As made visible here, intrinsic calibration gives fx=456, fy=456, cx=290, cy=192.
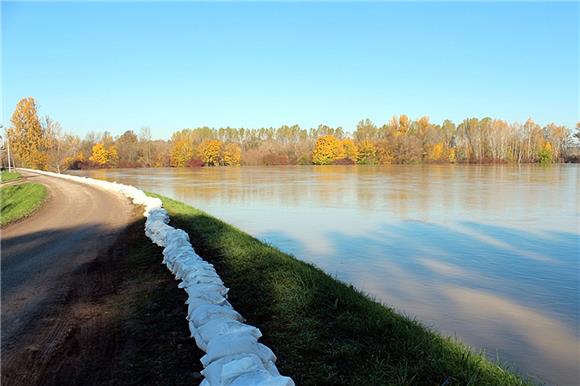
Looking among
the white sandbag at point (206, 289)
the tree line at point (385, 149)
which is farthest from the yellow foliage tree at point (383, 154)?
the white sandbag at point (206, 289)

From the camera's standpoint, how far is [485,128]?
82875mm

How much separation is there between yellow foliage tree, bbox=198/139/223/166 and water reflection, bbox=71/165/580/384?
68377mm

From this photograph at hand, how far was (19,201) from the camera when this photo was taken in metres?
20.5

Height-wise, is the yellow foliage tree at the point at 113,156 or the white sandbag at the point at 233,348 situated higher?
the yellow foliage tree at the point at 113,156

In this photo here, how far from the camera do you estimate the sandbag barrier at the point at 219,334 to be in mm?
3012

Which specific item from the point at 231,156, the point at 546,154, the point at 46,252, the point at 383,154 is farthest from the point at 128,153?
the point at 46,252

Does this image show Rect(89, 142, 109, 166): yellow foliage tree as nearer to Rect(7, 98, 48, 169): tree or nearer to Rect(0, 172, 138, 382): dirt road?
Rect(7, 98, 48, 169): tree

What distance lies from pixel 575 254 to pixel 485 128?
8046cm

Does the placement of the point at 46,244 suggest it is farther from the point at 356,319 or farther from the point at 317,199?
the point at 317,199

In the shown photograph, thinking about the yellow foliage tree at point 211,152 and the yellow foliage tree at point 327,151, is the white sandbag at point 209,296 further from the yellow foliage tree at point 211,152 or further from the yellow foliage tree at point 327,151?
the yellow foliage tree at point 211,152

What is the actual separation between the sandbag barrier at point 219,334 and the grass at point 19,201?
10233 mm

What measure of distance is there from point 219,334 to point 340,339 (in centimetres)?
113

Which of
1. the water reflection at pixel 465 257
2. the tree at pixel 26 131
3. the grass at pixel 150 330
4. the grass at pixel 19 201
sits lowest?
the water reflection at pixel 465 257

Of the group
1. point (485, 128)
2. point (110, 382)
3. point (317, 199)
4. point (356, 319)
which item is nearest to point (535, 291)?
point (356, 319)
